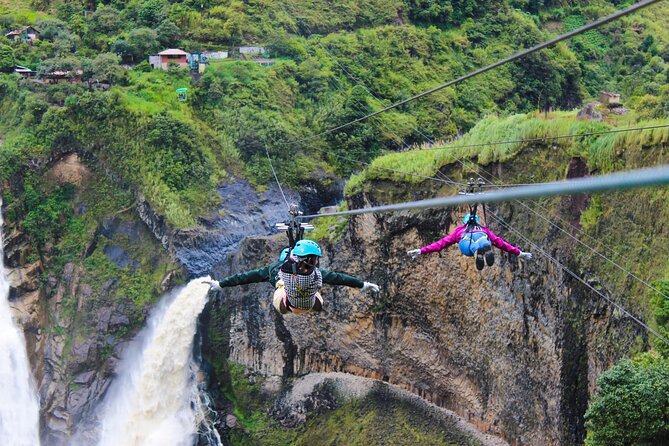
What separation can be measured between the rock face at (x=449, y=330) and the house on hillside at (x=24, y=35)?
15.5 m

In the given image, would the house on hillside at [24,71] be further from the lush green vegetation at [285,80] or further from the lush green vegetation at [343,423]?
the lush green vegetation at [343,423]

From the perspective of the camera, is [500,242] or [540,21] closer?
[500,242]

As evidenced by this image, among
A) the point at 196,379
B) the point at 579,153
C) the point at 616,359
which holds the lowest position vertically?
the point at 196,379

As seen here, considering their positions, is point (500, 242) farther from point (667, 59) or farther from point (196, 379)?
point (667, 59)

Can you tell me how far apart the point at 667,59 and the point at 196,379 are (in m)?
23.5

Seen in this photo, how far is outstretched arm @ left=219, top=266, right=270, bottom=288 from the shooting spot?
9492 mm

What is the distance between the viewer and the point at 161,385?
968 inches

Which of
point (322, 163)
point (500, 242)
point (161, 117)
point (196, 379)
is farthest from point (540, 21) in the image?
point (500, 242)

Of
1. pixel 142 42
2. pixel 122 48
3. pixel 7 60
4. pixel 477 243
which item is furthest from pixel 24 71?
pixel 477 243

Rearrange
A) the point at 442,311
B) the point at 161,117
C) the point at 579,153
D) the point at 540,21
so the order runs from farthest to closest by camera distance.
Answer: the point at 540,21 < the point at 161,117 < the point at 442,311 < the point at 579,153

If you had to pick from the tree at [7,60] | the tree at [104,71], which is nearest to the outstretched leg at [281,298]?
the tree at [104,71]

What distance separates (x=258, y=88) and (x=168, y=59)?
161 inches

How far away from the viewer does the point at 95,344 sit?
83.3 feet

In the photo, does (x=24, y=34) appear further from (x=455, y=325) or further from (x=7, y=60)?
(x=455, y=325)
